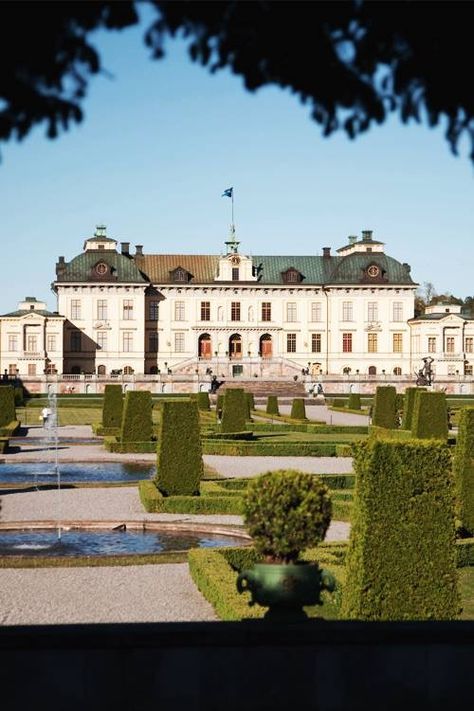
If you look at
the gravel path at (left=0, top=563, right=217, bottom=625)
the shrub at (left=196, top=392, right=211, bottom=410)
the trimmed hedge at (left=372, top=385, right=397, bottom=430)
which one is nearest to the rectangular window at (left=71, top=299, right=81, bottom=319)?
the shrub at (left=196, top=392, right=211, bottom=410)

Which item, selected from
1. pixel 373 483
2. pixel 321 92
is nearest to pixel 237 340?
pixel 373 483

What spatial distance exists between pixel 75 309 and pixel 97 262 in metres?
2.74

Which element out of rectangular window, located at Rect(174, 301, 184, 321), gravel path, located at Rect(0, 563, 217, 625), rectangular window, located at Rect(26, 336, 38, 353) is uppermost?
rectangular window, located at Rect(174, 301, 184, 321)

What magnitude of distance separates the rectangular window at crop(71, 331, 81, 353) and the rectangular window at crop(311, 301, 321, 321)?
12.7 metres

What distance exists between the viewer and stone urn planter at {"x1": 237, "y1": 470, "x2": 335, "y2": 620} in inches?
238

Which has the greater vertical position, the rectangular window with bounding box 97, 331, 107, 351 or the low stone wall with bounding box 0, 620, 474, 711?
the rectangular window with bounding box 97, 331, 107, 351

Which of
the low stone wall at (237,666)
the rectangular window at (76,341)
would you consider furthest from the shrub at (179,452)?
the rectangular window at (76,341)

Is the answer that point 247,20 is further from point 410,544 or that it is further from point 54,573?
point 54,573

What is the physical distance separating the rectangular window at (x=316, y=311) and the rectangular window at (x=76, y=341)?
12.7 meters

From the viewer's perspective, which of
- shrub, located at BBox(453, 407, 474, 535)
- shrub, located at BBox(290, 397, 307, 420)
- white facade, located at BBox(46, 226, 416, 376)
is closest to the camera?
shrub, located at BBox(453, 407, 474, 535)

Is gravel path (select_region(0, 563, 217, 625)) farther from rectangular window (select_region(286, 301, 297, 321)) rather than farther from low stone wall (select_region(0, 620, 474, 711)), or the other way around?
rectangular window (select_region(286, 301, 297, 321))

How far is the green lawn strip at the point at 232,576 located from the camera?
8.05m

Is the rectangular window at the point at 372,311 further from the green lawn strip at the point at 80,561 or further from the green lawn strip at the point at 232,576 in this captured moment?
the green lawn strip at the point at 80,561

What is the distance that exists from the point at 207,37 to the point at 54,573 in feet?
24.2
